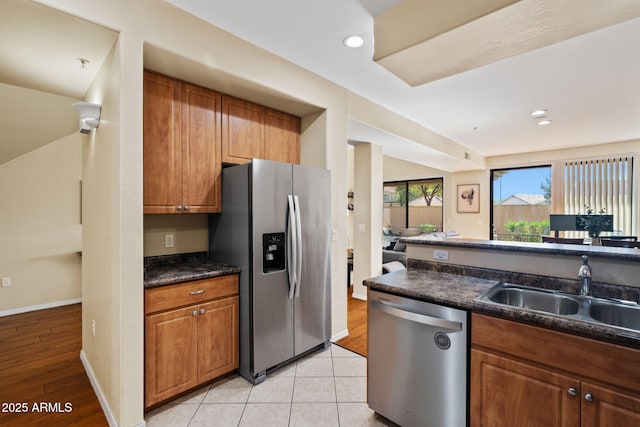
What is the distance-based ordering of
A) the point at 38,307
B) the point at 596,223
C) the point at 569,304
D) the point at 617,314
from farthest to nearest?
the point at 596,223, the point at 38,307, the point at 569,304, the point at 617,314

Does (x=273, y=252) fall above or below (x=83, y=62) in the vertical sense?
below

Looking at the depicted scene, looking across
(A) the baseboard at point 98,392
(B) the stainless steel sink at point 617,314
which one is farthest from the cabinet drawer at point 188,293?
(B) the stainless steel sink at point 617,314

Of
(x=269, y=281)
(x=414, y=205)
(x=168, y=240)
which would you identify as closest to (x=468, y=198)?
(x=414, y=205)

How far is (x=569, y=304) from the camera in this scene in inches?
66.9

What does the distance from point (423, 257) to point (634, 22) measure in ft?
7.18

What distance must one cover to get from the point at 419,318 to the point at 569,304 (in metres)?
0.84

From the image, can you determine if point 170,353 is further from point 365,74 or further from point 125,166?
point 365,74

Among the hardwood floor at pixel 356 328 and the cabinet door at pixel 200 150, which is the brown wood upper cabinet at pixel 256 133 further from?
the hardwood floor at pixel 356 328

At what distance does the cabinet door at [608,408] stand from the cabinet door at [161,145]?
2.59 metres

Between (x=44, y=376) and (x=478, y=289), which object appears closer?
(x=478, y=289)

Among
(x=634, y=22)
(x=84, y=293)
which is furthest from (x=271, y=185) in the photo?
(x=634, y=22)

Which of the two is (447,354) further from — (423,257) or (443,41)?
(443,41)

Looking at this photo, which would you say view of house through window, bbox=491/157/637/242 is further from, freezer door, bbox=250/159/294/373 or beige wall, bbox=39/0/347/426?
beige wall, bbox=39/0/347/426

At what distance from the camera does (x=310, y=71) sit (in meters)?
2.87
